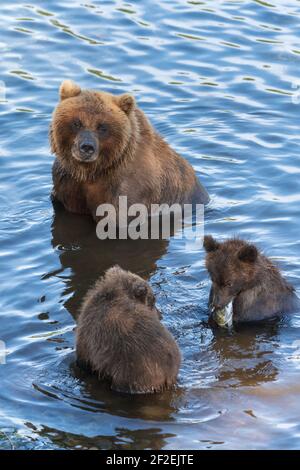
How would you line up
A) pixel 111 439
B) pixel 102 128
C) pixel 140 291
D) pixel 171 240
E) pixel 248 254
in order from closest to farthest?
1. pixel 111 439
2. pixel 140 291
3. pixel 248 254
4. pixel 102 128
5. pixel 171 240

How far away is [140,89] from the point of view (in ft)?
55.9

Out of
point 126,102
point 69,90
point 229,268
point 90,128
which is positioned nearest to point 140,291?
point 229,268

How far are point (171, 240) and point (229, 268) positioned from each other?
2.44 m

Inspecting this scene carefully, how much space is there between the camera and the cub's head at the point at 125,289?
9.79 metres

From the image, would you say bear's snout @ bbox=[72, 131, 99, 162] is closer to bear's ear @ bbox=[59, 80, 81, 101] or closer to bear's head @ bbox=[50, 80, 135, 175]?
bear's head @ bbox=[50, 80, 135, 175]

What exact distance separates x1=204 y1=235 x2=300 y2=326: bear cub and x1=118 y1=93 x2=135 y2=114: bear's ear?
252 centimetres

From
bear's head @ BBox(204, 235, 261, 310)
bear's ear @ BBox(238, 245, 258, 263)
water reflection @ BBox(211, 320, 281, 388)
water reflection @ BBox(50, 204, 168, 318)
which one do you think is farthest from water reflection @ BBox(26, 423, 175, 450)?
water reflection @ BBox(50, 204, 168, 318)

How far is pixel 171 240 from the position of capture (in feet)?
43.5

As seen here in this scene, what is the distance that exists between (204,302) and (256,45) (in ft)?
26.4

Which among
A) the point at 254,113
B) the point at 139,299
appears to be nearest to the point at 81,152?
the point at 139,299

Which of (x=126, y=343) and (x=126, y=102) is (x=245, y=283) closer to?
(x=126, y=343)

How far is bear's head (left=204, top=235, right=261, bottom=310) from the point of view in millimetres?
10867

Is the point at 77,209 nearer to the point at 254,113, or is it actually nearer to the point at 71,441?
the point at 254,113

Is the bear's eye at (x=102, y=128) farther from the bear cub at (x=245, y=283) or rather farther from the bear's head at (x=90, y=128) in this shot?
the bear cub at (x=245, y=283)
